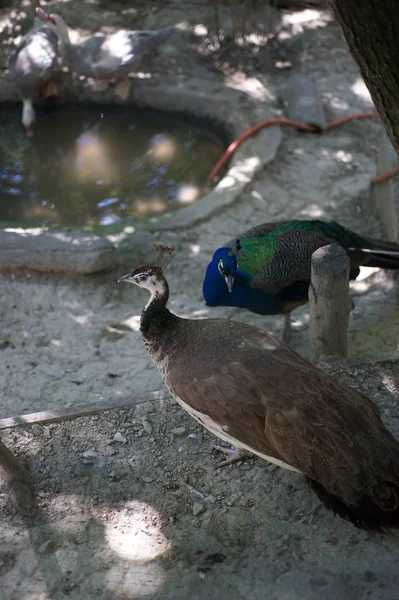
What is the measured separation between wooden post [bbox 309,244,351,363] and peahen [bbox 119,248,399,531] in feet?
2.03

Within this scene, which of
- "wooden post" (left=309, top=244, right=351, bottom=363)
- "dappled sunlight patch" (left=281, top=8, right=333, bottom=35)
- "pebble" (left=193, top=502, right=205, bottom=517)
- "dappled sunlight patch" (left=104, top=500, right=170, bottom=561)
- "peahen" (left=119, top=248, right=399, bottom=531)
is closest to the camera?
"peahen" (left=119, top=248, right=399, bottom=531)

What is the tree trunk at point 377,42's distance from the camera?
2336 millimetres

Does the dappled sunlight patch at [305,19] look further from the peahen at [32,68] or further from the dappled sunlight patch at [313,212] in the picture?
the dappled sunlight patch at [313,212]

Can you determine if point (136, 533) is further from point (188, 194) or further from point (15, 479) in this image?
point (188, 194)

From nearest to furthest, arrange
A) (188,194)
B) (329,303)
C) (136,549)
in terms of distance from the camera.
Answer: (136,549) < (329,303) < (188,194)

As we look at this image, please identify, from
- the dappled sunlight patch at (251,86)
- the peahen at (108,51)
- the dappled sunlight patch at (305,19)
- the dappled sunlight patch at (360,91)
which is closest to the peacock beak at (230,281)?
the dappled sunlight patch at (251,86)

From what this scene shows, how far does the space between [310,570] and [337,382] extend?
2.51 ft

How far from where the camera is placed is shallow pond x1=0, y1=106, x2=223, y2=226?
21.6 ft

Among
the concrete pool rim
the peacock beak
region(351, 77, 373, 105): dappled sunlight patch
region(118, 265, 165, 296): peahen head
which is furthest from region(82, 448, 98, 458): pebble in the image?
region(351, 77, 373, 105): dappled sunlight patch

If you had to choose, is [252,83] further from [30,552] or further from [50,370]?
[30,552]

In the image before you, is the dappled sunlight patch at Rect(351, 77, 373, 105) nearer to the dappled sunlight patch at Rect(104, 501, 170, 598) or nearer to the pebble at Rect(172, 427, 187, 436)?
the pebble at Rect(172, 427, 187, 436)

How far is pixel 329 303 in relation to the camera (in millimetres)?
3793

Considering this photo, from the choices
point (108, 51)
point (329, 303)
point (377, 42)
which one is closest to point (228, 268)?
point (329, 303)

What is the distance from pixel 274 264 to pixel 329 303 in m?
0.85
